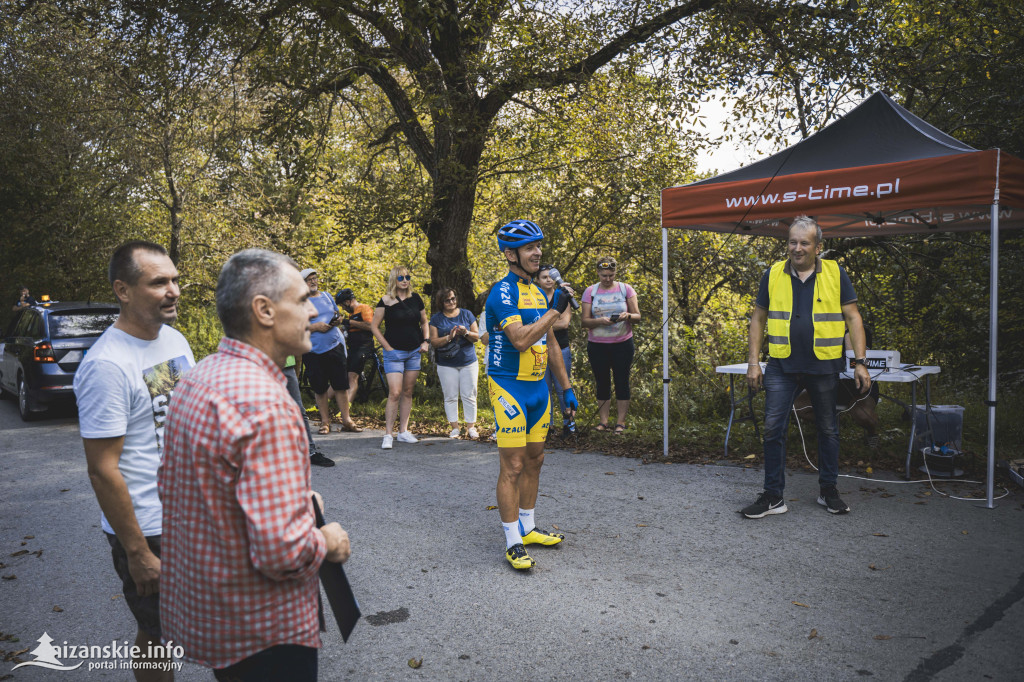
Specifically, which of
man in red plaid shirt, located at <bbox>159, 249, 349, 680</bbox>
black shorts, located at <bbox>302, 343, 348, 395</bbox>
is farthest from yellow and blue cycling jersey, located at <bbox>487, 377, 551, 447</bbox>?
black shorts, located at <bbox>302, 343, 348, 395</bbox>

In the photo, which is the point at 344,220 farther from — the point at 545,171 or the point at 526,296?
the point at 526,296

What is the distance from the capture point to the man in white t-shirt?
2.24 meters

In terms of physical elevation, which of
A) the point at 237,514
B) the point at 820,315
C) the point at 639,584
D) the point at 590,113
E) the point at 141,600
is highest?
the point at 590,113

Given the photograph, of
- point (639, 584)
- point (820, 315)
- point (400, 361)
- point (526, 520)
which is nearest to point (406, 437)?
point (400, 361)

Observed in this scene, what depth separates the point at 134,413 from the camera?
94.8 inches

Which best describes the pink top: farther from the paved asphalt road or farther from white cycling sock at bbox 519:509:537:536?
white cycling sock at bbox 519:509:537:536

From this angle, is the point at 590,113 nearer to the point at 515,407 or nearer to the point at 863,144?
the point at 863,144

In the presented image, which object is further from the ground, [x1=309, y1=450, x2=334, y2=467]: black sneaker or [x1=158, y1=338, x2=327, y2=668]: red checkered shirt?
[x1=158, y1=338, x2=327, y2=668]: red checkered shirt

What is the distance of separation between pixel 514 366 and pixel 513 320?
0.30 metres

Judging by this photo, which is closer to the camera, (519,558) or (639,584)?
(639,584)

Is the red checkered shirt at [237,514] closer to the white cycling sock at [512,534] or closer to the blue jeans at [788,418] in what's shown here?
the white cycling sock at [512,534]

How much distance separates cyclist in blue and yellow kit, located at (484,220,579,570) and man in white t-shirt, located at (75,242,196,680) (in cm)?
196

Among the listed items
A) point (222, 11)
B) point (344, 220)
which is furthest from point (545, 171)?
point (222, 11)

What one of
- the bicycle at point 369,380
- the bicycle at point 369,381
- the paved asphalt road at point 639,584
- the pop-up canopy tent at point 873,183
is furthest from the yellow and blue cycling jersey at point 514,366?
the bicycle at point 369,381
